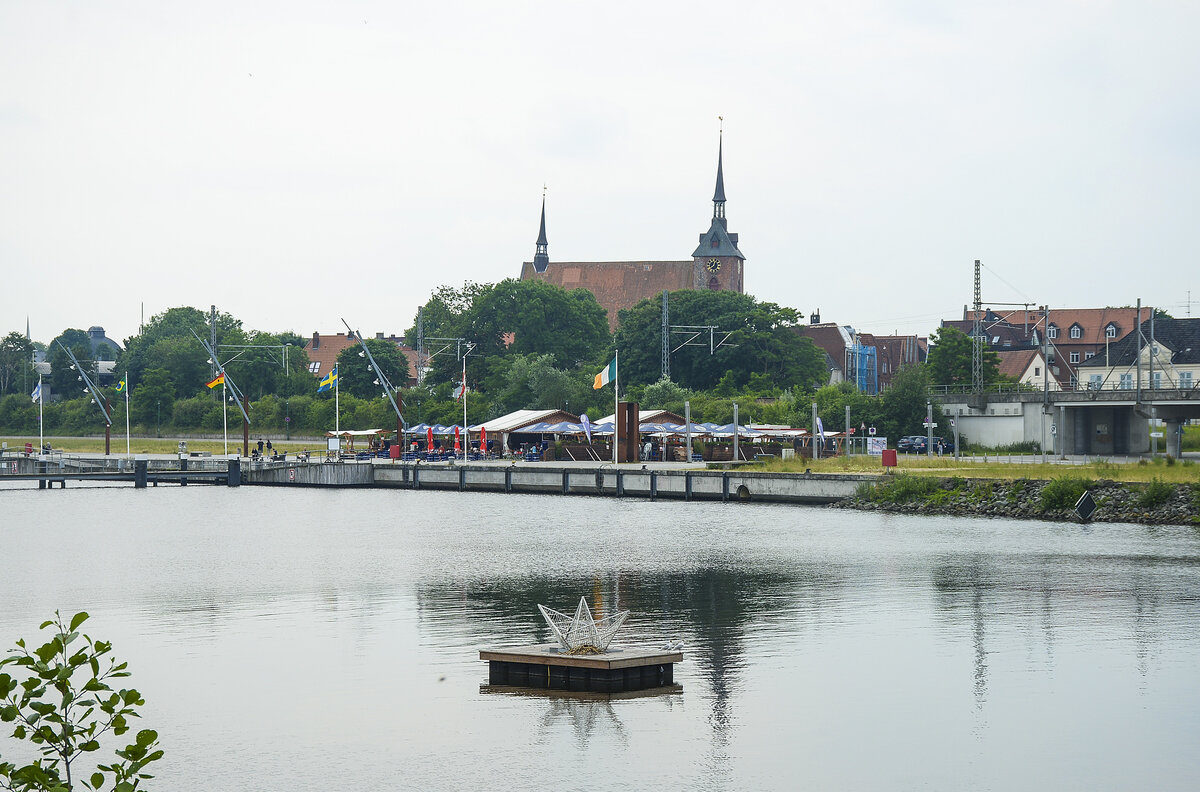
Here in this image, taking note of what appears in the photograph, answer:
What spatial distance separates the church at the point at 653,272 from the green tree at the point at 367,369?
39.7 metres

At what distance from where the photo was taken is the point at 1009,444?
80.9 metres

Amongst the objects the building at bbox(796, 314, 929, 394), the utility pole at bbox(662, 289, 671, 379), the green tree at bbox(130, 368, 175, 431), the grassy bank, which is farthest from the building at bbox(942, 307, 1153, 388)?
the green tree at bbox(130, 368, 175, 431)

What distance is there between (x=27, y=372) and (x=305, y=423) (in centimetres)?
6084

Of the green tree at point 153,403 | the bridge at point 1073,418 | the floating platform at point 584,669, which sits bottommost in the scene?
the floating platform at point 584,669

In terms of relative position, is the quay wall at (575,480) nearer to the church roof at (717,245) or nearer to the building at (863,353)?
the building at (863,353)

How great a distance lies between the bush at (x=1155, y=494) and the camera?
5069cm

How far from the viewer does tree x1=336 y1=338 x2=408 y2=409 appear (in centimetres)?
13762

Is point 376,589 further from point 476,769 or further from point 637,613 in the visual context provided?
point 476,769

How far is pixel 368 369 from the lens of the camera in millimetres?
135125

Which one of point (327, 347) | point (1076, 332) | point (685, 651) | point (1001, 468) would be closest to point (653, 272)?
point (327, 347)

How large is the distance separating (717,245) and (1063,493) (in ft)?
423

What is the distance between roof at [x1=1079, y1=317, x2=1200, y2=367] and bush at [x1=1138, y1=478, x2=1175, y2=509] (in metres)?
67.7

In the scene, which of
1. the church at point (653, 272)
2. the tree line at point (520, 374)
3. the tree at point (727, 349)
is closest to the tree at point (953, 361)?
the tree line at point (520, 374)

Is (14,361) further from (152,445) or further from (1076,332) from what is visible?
(1076,332)
